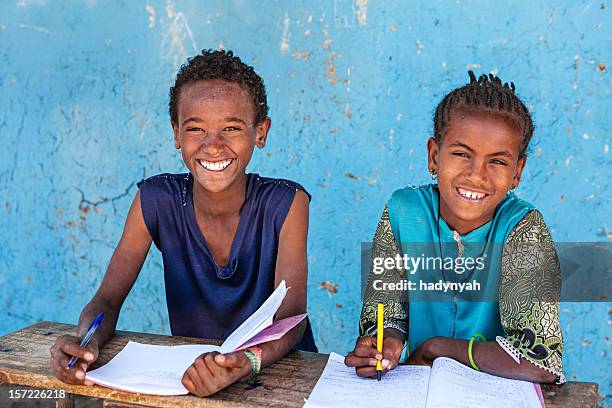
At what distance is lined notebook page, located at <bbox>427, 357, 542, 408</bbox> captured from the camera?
1479 millimetres

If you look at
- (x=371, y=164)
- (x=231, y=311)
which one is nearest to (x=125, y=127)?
(x=371, y=164)

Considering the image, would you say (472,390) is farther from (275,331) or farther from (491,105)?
(491,105)

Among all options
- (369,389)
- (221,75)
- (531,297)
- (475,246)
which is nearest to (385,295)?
(475,246)

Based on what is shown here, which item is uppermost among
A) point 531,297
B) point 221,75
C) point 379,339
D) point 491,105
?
point 221,75

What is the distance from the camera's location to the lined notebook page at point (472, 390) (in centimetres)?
148

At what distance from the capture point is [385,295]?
6.78ft

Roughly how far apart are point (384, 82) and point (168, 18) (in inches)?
40.3

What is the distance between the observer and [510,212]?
203 cm

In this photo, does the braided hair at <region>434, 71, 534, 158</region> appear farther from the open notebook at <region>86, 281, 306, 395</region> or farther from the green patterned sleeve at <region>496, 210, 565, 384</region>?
the open notebook at <region>86, 281, 306, 395</region>

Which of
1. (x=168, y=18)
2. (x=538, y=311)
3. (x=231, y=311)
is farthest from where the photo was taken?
(x=168, y=18)

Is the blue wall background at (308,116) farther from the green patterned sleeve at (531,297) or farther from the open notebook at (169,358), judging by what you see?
the open notebook at (169,358)

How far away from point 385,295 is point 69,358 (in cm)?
87

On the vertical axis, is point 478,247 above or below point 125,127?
below

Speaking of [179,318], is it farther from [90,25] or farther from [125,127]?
[90,25]
